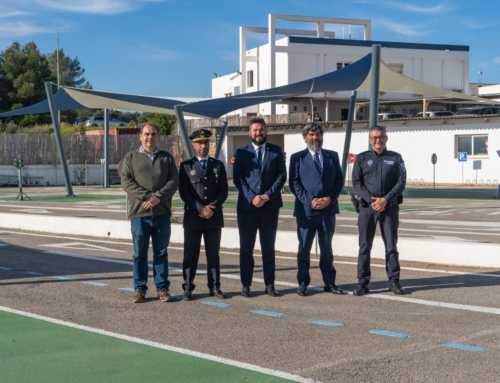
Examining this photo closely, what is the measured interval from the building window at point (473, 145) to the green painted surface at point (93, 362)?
1386 inches

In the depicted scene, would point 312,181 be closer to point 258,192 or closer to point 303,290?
point 258,192

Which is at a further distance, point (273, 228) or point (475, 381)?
point (273, 228)

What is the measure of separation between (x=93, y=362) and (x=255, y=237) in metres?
3.32

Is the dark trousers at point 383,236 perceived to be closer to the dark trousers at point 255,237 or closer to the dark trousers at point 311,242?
the dark trousers at point 311,242

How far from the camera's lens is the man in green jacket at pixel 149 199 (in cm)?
834

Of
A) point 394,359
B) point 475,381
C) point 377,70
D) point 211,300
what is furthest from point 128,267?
point 377,70

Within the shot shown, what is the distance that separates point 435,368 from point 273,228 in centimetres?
355

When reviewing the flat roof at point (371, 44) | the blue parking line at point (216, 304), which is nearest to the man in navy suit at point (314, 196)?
the blue parking line at point (216, 304)

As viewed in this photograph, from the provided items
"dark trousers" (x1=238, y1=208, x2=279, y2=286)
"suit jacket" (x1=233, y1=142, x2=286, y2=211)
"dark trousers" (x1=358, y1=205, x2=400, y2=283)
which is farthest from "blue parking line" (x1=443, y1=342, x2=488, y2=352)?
"suit jacket" (x1=233, y1=142, x2=286, y2=211)

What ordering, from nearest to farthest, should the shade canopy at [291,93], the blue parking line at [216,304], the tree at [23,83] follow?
the blue parking line at [216,304]
the shade canopy at [291,93]
the tree at [23,83]

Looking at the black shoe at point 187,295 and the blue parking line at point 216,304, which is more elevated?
the black shoe at point 187,295

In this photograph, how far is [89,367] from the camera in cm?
567

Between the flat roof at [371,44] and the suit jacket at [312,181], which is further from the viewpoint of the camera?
the flat roof at [371,44]

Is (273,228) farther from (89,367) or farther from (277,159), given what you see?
(89,367)
